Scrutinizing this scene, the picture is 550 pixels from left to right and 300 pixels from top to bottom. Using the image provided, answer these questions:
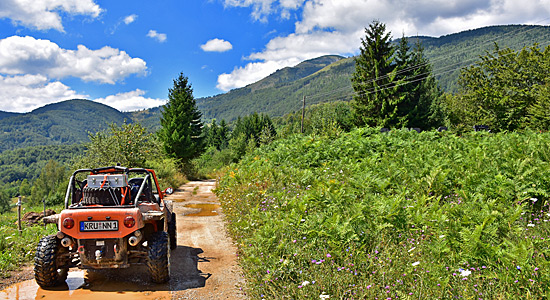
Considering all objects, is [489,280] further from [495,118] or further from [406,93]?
[495,118]

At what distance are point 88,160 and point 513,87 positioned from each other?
41.3m

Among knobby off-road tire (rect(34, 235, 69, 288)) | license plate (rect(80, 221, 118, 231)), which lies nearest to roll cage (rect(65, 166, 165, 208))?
license plate (rect(80, 221, 118, 231))

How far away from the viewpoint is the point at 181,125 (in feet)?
125

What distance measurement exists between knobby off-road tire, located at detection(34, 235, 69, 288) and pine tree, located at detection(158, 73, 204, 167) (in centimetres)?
3211

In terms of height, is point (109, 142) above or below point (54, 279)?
above

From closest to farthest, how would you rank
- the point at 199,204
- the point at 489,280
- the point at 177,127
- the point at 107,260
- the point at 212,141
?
the point at 489,280, the point at 107,260, the point at 199,204, the point at 177,127, the point at 212,141

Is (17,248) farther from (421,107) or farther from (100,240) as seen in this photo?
(421,107)

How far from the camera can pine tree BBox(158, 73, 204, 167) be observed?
37.6 meters

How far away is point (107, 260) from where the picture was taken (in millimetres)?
5383

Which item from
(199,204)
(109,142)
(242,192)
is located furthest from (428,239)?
(109,142)

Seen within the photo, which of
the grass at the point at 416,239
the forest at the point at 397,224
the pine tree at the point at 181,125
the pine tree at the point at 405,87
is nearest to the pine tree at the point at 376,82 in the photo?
the pine tree at the point at 405,87

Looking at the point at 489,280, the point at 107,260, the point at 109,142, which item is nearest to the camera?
the point at 489,280

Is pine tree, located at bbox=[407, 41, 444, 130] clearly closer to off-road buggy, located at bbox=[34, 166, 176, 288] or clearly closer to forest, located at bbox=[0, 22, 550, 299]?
forest, located at bbox=[0, 22, 550, 299]

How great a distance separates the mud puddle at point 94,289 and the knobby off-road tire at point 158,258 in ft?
0.60
